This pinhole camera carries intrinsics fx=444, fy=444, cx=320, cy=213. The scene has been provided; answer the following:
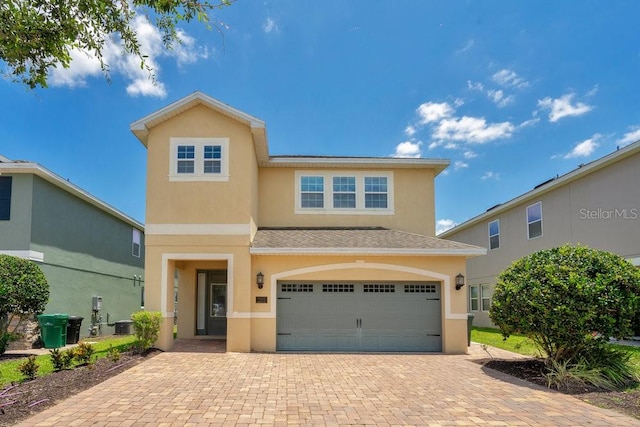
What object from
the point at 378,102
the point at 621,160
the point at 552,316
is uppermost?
the point at 378,102

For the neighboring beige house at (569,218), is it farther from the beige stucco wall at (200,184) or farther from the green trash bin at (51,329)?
the green trash bin at (51,329)

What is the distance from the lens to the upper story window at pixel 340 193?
15.8 m

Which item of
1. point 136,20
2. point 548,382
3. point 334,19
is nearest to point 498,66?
point 334,19

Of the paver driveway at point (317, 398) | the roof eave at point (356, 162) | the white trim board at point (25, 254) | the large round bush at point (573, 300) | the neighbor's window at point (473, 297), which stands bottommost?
the paver driveway at point (317, 398)

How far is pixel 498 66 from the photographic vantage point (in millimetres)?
14789

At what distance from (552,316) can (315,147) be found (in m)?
11.7

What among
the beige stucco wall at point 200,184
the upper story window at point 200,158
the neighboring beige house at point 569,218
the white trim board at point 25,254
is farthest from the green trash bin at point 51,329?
the neighboring beige house at point 569,218

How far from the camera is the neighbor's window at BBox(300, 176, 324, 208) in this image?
622 inches

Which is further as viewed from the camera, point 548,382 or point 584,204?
point 584,204

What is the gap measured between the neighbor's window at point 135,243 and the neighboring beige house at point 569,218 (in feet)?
58.1

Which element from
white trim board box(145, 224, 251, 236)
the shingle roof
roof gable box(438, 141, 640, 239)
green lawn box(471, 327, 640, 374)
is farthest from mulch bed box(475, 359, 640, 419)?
white trim board box(145, 224, 251, 236)

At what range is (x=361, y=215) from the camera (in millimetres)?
15766

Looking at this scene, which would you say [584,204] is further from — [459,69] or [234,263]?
[234,263]

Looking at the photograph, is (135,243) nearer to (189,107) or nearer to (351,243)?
(189,107)
